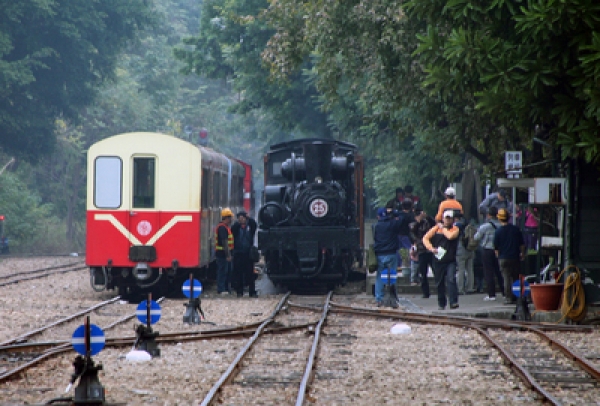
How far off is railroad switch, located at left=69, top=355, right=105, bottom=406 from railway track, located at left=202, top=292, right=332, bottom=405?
2.76ft

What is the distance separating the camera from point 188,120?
2584 inches

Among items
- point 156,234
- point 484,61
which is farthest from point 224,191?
point 484,61

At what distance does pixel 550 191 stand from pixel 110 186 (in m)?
8.04

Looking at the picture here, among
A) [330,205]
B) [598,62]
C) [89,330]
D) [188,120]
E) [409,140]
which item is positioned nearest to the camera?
[89,330]

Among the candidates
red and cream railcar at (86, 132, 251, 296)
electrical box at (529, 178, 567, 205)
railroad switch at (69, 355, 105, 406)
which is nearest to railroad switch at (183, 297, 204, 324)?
red and cream railcar at (86, 132, 251, 296)

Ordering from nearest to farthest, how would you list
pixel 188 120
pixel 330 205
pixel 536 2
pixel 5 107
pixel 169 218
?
pixel 536 2
pixel 169 218
pixel 330 205
pixel 5 107
pixel 188 120

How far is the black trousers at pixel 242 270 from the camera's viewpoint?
66.6ft

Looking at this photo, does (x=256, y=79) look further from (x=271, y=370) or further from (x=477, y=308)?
(x=271, y=370)

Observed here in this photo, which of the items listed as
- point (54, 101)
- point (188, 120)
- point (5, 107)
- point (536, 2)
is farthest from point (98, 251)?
point (188, 120)

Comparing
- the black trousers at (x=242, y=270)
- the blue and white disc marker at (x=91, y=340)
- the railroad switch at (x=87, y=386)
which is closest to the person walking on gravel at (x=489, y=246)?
the black trousers at (x=242, y=270)

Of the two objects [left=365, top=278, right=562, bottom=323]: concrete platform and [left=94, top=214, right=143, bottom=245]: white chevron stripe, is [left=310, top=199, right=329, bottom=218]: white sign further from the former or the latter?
[left=94, top=214, right=143, bottom=245]: white chevron stripe

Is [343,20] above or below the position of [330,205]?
above

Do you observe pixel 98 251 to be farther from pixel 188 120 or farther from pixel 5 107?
pixel 188 120

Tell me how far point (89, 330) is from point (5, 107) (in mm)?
33054
